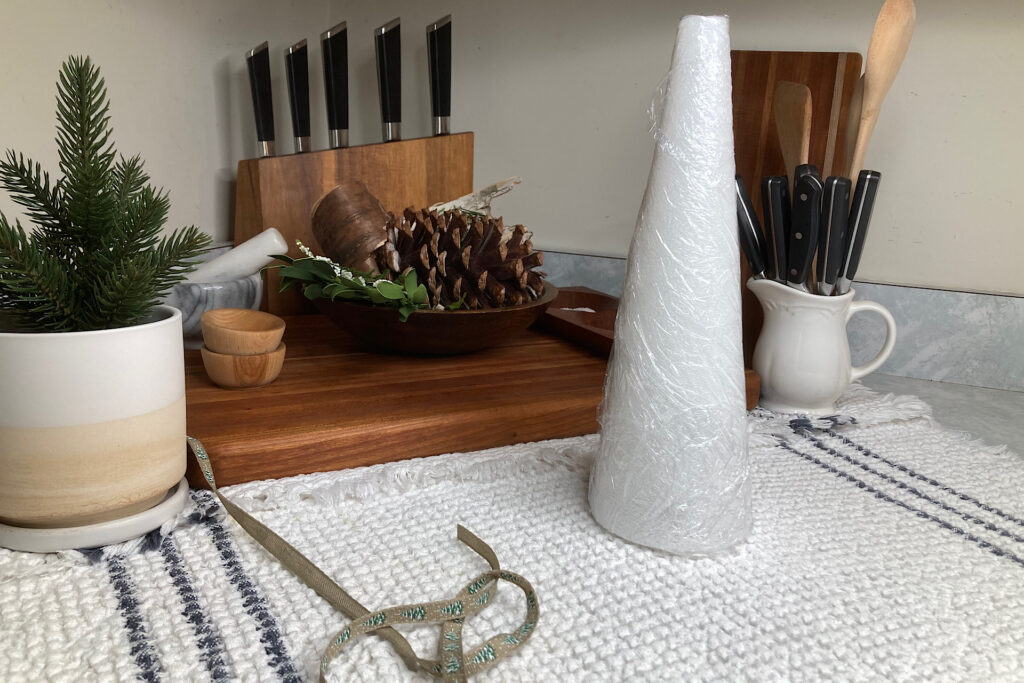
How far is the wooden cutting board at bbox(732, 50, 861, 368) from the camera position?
2.61ft

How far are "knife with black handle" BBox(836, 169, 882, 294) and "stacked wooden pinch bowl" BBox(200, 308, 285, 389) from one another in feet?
1.62

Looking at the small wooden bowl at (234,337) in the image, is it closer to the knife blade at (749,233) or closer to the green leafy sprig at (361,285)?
the green leafy sprig at (361,285)

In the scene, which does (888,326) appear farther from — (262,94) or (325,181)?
(262,94)

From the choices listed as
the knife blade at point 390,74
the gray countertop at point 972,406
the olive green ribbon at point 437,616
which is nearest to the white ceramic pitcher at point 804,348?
the gray countertop at point 972,406

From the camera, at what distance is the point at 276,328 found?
1.93ft

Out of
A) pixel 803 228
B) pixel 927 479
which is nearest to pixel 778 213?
pixel 803 228

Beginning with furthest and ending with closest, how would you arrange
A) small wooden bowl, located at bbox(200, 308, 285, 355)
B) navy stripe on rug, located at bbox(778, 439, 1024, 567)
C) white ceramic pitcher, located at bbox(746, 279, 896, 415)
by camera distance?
1. white ceramic pitcher, located at bbox(746, 279, 896, 415)
2. small wooden bowl, located at bbox(200, 308, 285, 355)
3. navy stripe on rug, located at bbox(778, 439, 1024, 567)

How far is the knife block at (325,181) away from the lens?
A: 0.83 m

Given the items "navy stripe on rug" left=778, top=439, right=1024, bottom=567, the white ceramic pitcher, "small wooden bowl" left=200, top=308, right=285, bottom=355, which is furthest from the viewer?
the white ceramic pitcher

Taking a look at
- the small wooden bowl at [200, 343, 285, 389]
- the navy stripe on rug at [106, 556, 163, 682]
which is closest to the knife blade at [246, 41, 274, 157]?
the small wooden bowl at [200, 343, 285, 389]

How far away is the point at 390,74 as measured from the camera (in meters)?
0.92

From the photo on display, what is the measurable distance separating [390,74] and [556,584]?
71cm

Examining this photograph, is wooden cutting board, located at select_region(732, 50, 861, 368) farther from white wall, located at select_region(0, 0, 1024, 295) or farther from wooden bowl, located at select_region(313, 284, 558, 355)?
wooden bowl, located at select_region(313, 284, 558, 355)

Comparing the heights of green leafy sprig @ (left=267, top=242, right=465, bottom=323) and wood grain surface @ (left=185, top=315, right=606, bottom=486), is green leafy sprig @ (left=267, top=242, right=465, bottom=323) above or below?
above
